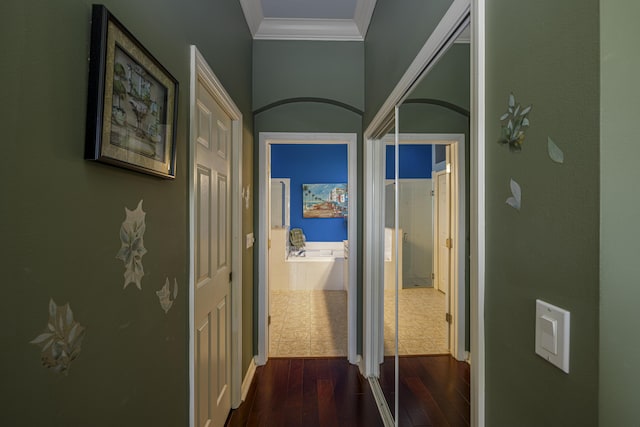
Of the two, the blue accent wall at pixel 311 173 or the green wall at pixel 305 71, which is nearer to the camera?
the green wall at pixel 305 71

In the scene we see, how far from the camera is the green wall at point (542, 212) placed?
1.69 feet

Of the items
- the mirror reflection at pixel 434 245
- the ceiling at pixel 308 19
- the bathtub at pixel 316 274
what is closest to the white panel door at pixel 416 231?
the mirror reflection at pixel 434 245

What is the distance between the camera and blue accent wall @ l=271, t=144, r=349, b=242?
630 cm

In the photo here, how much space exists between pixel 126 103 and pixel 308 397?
2.26 m

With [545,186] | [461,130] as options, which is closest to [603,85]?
[545,186]

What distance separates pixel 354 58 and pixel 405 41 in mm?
A: 1270

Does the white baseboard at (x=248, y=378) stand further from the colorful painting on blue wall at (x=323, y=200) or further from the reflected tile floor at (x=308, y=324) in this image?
the colorful painting on blue wall at (x=323, y=200)

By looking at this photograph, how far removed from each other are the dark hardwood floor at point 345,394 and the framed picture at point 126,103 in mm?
1209

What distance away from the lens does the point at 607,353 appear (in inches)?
19.4

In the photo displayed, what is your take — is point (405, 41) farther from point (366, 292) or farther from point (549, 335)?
point (366, 292)

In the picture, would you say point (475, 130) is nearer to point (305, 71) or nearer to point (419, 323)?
point (419, 323)

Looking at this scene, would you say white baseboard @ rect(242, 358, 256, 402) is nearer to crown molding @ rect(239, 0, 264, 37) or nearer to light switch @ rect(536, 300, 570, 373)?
light switch @ rect(536, 300, 570, 373)

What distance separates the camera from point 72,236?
663 mm

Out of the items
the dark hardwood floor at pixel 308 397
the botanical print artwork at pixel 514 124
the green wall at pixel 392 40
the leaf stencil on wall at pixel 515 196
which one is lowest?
the dark hardwood floor at pixel 308 397
